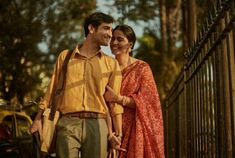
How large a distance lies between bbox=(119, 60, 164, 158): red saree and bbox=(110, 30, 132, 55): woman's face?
179 mm

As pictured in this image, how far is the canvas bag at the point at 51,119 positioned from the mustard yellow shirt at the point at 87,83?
0.04m

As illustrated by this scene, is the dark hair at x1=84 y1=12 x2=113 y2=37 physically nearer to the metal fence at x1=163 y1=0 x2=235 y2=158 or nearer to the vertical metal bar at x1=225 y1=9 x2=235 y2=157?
the metal fence at x1=163 y1=0 x2=235 y2=158

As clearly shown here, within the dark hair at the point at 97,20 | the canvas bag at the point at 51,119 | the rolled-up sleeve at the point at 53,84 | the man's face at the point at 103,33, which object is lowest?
the canvas bag at the point at 51,119

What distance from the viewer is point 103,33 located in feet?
11.8

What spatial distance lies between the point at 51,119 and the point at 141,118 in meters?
0.73

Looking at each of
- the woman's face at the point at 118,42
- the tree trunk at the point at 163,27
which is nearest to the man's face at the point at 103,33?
the woman's face at the point at 118,42

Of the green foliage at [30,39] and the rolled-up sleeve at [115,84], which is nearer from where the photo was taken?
the rolled-up sleeve at [115,84]

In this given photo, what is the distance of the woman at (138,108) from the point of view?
3779 mm

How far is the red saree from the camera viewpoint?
3779mm

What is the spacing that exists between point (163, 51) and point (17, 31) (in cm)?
552

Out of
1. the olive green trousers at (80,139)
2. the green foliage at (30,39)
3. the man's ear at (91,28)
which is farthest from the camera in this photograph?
the green foliage at (30,39)

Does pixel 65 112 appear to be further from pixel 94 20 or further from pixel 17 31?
pixel 17 31

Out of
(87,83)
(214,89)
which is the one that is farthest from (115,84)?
(214,89)

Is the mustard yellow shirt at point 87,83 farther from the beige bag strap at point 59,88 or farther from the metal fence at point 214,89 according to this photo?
the metal fence at point 214,89
